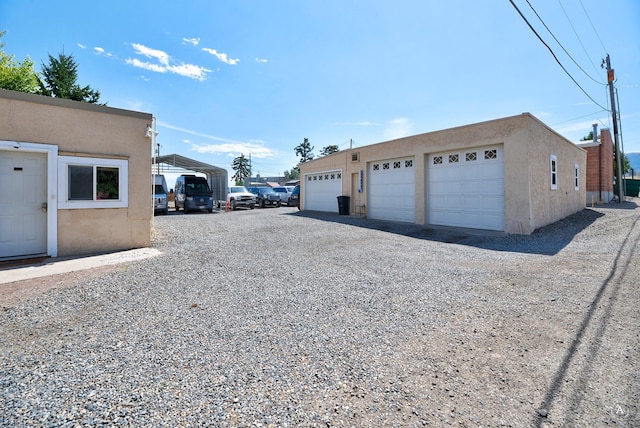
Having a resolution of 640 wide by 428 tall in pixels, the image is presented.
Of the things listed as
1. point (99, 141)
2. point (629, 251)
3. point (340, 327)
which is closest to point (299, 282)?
point (340, 327)

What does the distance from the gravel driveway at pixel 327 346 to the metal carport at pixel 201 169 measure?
18.6 metres

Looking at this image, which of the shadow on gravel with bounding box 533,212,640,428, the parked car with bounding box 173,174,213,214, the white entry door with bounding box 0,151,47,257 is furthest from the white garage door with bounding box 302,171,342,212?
the shadow on gravel with bounding box 533,212,640,428

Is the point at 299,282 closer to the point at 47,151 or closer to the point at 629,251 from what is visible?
the point at 47,151

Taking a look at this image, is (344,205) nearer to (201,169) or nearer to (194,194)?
(194,194)

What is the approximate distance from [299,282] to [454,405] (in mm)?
3269

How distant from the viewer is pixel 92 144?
24.1 feet

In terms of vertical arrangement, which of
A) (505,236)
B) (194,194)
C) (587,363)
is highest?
(194,194)

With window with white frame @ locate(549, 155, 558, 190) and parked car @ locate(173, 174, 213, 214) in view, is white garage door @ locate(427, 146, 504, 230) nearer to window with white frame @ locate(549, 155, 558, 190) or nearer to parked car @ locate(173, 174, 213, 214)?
window with white frame @ locate(549, 155, 558, 190)

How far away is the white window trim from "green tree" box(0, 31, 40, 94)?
2614 cm

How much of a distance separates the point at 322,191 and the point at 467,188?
9.20m

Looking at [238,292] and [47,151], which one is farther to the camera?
[47,151]

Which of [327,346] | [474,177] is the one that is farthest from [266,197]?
[327,346]

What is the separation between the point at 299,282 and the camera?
5246 mm

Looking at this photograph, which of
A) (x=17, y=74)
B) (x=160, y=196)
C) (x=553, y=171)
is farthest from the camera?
(x=17, y=74)
